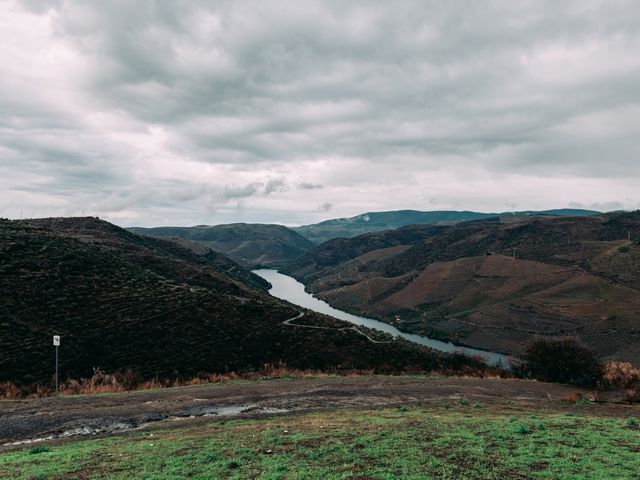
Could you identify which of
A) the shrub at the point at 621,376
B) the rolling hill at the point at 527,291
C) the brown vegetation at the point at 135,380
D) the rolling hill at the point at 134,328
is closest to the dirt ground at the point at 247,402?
the brown vegetation at the point at 135,380

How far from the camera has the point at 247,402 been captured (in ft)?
72.4

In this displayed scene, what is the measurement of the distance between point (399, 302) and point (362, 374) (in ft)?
353

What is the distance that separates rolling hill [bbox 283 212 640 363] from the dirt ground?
60518mm

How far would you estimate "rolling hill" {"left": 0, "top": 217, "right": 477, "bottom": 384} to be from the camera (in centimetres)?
3231

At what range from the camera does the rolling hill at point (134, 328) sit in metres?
32.3

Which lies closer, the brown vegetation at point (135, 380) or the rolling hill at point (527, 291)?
the brown vegetation at point (135, 380)

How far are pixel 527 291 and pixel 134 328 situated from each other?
106801 millimetres

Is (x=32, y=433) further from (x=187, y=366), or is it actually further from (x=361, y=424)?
(x=187, y=366)

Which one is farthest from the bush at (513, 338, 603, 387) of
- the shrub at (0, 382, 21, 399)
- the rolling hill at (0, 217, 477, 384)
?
the shrub at (0, 382, 21, 399)

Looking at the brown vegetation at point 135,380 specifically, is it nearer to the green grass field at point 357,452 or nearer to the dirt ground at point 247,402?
the dirt ground at point 247,402

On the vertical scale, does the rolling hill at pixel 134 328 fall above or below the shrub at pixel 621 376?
above

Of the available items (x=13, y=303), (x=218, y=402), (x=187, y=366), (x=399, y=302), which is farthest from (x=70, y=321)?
(x=399, y=302)

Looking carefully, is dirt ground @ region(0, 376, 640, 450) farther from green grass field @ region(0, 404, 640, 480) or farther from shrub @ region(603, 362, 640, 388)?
shrub @ region(603, 362, 640, 388)

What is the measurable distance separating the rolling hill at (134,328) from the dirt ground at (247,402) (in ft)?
28.8
